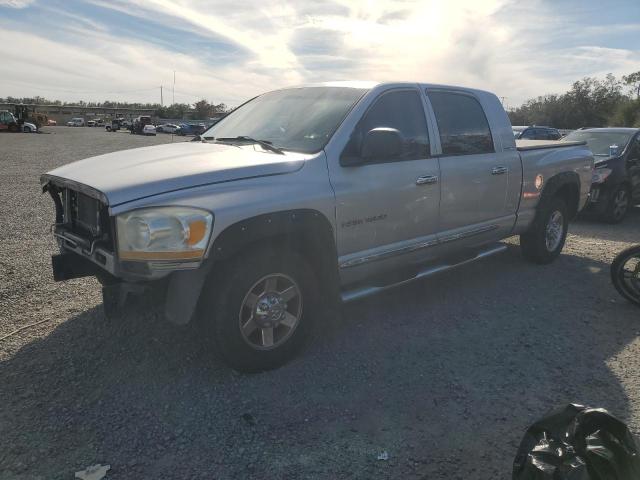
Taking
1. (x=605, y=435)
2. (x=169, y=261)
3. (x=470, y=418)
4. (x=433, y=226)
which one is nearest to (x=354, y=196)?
(x=433, y=226)

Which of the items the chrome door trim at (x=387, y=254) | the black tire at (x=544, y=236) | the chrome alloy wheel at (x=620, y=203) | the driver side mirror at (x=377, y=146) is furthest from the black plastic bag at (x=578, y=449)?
the chrome alloy wheel at (x=620, y=203)

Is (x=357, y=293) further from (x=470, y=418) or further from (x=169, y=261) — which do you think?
(x=169, y=261)

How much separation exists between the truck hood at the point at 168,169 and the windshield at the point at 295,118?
24 cm

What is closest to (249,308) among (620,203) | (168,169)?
(168,169)

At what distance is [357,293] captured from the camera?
145 inches

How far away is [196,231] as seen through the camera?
2848mm

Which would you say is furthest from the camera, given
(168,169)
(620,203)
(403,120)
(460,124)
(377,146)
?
(620,203)

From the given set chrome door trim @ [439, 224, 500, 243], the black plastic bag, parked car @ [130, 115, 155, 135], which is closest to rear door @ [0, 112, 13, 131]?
parked car @ [130, 115, 155, 135]

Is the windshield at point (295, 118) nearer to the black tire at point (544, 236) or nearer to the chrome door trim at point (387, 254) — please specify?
the chrome door trim at point (387, 254)

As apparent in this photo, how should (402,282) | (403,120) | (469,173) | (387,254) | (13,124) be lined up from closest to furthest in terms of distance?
1. (387,254)
2. (402,282)
3. (403,120)
4. (469,173)
5. (13,124)

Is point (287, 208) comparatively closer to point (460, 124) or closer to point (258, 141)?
point (258, 141)

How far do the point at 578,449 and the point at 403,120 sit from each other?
114 inches

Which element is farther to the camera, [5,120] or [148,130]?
[148,130]

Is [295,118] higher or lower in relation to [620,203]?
higher
